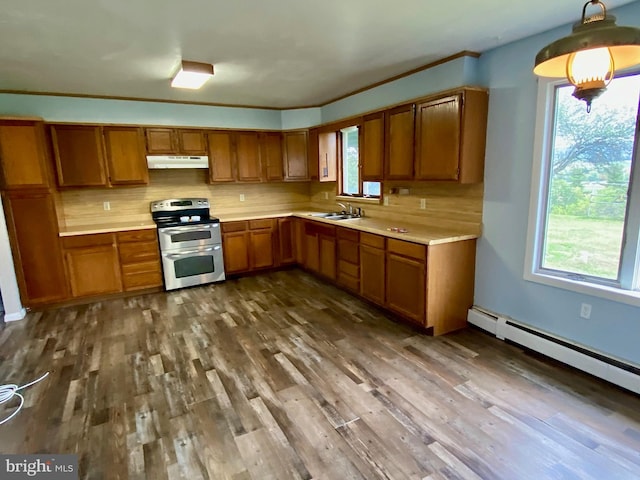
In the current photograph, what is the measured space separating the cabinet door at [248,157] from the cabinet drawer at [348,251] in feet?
6.09

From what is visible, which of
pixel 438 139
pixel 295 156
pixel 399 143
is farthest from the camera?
pixel 295 156

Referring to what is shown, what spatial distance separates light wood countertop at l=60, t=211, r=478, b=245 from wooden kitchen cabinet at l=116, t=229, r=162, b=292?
111 millimetres

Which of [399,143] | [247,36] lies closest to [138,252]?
[247,36]

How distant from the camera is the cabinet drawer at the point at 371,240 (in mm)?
3652

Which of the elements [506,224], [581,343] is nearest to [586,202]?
[506,224]

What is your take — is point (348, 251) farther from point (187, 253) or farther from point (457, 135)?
point (187, 253)

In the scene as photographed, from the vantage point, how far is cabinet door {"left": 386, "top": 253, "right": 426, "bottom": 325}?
3.19 meters

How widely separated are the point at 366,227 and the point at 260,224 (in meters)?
1.92

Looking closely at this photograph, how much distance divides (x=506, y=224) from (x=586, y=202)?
23.4 inches

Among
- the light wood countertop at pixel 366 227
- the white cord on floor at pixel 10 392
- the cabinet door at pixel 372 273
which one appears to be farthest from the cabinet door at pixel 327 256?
the white cord on floor at pixel 10 392

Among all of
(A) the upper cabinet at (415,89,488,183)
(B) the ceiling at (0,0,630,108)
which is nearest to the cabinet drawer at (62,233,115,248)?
(B) the ceiling at (0,0,630,108)

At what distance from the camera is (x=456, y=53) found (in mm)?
3078

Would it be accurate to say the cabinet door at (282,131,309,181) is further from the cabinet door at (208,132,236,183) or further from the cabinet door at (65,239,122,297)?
the cabinet door at (65,239,122,297)
